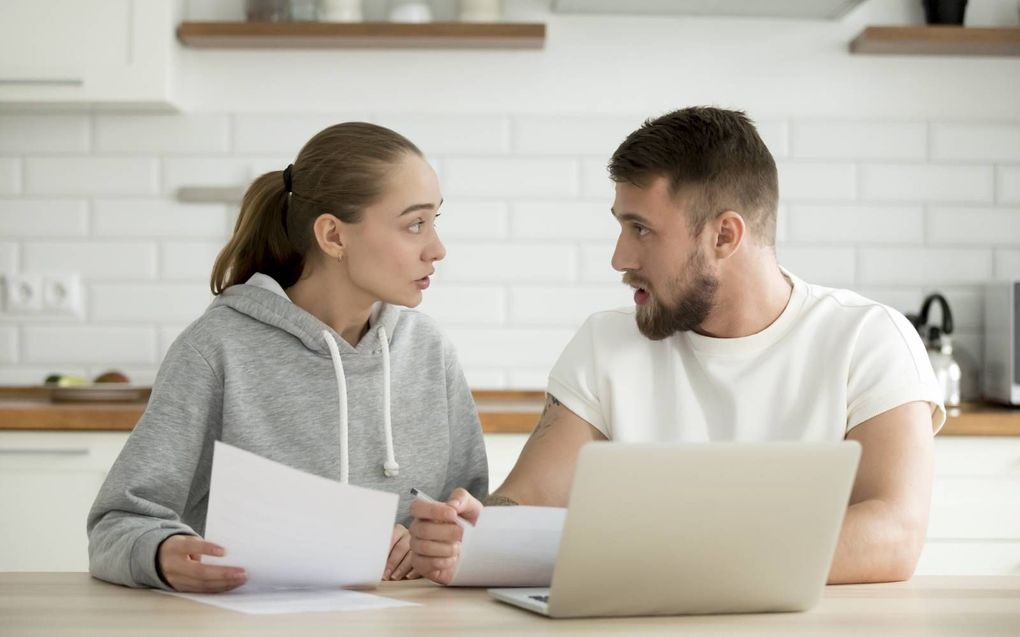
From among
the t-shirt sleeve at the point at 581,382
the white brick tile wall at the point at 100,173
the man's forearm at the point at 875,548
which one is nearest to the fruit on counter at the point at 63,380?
the white brick tile wall at the point at 100,173

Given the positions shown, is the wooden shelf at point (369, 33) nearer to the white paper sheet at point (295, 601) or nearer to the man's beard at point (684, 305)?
the man's beard at point (684, 305)

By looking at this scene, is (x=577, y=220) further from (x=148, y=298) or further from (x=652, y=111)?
(x=148, y=298)

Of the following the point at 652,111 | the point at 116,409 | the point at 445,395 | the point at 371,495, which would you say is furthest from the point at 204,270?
the point at 371,495

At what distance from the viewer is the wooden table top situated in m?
1.05

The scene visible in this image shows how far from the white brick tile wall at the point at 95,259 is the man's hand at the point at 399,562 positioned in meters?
1.82

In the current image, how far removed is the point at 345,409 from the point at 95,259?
5.57 feet

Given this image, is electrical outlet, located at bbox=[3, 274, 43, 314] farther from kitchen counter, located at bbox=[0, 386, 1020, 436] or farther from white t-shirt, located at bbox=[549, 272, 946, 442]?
white t-shirt, located at bbox=[549, 272, 946, 442]

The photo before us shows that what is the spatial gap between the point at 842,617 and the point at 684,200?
2.70ft

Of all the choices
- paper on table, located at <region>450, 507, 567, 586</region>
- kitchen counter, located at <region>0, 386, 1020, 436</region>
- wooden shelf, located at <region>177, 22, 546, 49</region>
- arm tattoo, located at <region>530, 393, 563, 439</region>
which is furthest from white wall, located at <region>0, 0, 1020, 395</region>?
paper on table, located at <region>450, 507, 567, 586</region>

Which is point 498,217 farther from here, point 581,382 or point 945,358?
point 581,382

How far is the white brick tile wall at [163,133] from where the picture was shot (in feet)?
10.3

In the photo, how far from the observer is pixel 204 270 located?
314 centimetres

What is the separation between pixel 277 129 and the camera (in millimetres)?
3135

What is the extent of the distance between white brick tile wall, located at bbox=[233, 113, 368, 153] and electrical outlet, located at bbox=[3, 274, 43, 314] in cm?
62
